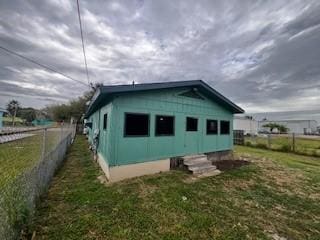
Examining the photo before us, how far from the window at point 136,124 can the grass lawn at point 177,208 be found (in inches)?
59.9

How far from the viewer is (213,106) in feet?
29.7

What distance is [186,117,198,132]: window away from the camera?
7.81 meters

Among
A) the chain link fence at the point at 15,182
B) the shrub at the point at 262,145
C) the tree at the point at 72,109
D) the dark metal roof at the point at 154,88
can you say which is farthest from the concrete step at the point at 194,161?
the tree at the point at 72,109

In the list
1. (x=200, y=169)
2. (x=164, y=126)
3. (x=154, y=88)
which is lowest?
(x=200, y=169)

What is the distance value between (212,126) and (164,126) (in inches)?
129

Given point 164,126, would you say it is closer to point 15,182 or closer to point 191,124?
point 191,124

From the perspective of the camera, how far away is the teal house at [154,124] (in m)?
5.65

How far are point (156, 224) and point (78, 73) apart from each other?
15.0 metres

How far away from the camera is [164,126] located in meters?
6.88

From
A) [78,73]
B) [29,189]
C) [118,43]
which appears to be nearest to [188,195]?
[29,189]

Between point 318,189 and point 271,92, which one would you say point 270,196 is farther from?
point 271,92

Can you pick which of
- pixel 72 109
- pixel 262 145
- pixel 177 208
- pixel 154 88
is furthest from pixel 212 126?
pixel 72 109

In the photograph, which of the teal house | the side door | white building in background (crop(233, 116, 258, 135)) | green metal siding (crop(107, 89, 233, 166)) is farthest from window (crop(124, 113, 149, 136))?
white building in background (crop(233, 116, 258, 135))

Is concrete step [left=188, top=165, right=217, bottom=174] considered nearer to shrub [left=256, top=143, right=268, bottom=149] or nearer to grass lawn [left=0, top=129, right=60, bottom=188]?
grass lawn [left=0, top=129, right=60, bottom=188]
